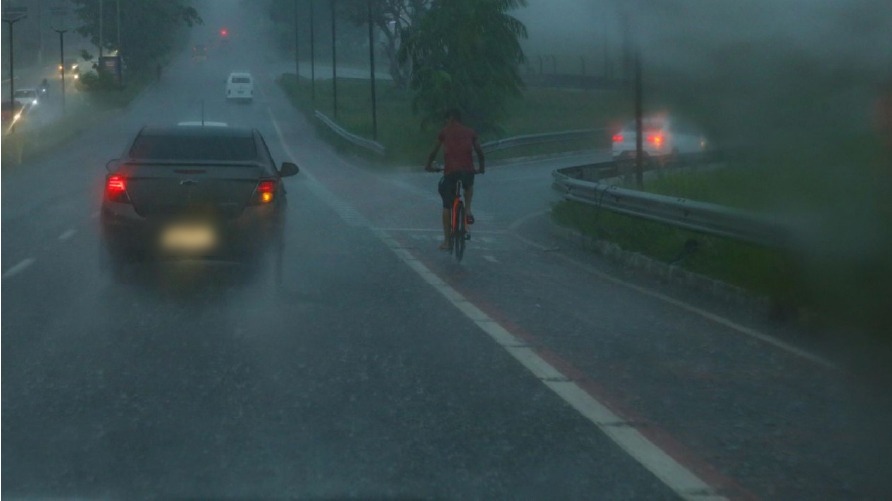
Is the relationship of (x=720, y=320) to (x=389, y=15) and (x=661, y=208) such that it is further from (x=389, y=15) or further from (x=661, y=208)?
(x=389, y=15)

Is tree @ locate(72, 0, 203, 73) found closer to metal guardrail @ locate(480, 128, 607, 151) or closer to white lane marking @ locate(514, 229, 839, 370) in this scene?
metal guardrail @ locate(480, 128, 607, 151)

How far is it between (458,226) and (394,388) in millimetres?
6990

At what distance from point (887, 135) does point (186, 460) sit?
3.72 m

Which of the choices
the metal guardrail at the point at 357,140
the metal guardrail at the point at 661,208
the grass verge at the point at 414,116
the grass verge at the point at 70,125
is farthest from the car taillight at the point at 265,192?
the metal guardrail at the point at 357,140

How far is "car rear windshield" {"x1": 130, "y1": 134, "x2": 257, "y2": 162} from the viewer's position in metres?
12.6

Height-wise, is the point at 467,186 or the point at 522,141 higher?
the point at 522,141

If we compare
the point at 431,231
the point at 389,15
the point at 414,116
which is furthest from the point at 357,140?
the point at 389,15

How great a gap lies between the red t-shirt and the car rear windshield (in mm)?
2540

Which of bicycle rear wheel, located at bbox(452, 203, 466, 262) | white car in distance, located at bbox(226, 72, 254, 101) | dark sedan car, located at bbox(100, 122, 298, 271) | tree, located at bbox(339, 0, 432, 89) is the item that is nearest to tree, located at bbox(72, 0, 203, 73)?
white car in distance, located at bbox(226, 72, 254, 101)

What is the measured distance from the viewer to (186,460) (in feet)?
18.8

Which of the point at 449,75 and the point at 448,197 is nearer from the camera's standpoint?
the point at 448,197

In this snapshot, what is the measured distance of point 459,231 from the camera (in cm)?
1433

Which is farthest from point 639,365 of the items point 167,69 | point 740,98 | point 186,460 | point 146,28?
point 167,69

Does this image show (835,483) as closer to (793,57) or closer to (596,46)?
(596,46)
